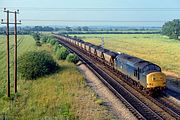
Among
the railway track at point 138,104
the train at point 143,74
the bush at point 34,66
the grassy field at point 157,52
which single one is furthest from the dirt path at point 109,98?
the grassy field at point 157,52

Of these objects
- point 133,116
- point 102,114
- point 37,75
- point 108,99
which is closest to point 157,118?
point 133,116

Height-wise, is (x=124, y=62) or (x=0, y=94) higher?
(x=124, y=62)

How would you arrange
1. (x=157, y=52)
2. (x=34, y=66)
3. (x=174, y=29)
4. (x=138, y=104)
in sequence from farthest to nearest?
(x=174, y=29)
(x=157, y=52)
(x=34, y=66)
(x=138, y=104)

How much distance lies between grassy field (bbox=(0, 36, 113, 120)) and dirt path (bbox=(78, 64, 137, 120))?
2.29 ft

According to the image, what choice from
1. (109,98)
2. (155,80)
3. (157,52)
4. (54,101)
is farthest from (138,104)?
(157,52)

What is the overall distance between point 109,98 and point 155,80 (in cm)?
431

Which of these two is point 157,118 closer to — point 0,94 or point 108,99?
point 108,99

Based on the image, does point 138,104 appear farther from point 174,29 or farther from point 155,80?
point 174,29

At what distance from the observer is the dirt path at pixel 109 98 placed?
966 inches

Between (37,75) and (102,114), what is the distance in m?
20.5

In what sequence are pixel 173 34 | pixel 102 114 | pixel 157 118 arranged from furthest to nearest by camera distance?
pixel 173 34 → pixel 102 114 → pixel 157 118

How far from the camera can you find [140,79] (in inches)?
1221

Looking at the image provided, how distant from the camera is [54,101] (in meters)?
30.2

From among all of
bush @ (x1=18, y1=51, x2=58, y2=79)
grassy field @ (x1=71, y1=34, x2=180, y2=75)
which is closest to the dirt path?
bush @ (x1=18, y1=51, x2=58, y2=79)
